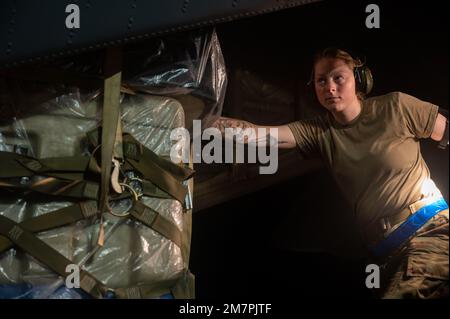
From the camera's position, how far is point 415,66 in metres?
2.41

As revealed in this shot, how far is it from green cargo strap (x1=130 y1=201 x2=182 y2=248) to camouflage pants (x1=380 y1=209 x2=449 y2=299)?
92 cm

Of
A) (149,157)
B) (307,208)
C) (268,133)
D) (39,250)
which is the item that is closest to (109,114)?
(149,157)

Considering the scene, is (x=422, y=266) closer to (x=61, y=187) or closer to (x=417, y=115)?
(x=417, y=115)

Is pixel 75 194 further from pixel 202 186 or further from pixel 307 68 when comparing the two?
pixel 307 68

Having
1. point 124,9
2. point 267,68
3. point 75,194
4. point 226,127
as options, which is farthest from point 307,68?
point 75,194

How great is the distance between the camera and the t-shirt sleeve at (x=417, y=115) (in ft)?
5.84

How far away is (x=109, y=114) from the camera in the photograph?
1356 millimetres

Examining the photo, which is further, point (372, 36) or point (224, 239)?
point (224, 239)

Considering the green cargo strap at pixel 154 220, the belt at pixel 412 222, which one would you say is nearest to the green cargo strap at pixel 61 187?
the green cargo strap at pixel 154 220

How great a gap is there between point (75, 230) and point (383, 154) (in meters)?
1.23

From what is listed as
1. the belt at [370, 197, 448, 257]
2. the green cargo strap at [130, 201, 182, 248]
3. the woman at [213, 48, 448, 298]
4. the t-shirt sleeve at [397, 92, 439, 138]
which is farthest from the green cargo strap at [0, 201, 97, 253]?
the t-shirt sleeve at [397, 92, 439, 138]

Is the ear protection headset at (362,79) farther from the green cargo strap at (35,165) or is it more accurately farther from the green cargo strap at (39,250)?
the green cargo strap at (39,250)

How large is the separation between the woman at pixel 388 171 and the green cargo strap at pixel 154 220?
2.01 ft

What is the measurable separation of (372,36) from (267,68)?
0.61 m
